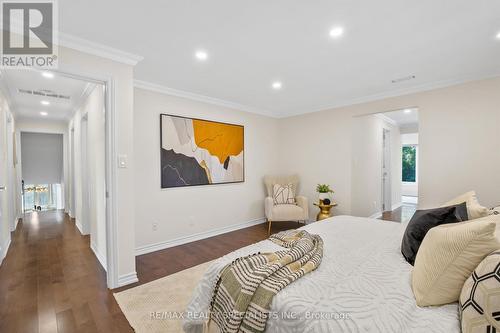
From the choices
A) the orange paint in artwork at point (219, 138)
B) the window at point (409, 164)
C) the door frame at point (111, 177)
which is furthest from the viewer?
the window at point (409, 164)

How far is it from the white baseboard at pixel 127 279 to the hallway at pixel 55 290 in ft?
0.44

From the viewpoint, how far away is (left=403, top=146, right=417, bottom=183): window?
831 cm

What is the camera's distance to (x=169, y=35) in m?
2.09

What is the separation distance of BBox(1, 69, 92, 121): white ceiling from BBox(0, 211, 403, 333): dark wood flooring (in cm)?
218

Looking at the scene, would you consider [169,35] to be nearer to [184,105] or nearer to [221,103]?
[184,105]

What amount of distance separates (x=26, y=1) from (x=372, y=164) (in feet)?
18.7

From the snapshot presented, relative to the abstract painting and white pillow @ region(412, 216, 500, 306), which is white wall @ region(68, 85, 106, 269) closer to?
the abstract painting

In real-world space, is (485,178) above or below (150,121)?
below

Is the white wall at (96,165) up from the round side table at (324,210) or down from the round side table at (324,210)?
up

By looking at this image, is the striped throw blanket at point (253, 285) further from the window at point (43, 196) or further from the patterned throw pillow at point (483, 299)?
the window at point (43, 196)

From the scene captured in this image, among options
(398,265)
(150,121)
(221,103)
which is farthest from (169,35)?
(398,265)

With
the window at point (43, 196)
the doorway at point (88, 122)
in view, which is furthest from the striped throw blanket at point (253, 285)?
the window at point (43, 196)

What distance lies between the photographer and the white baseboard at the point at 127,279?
7.88ft

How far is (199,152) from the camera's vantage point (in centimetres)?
388
